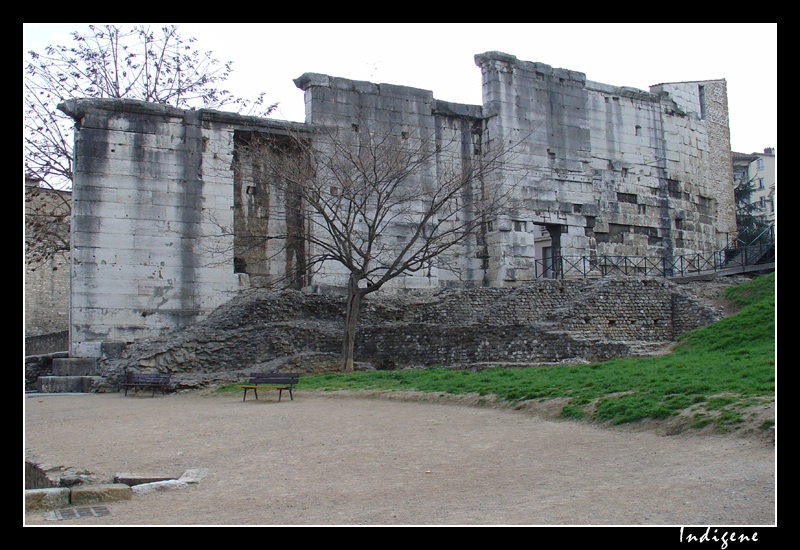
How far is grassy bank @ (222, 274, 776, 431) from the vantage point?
848cm

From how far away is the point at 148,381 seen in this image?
14820 mm

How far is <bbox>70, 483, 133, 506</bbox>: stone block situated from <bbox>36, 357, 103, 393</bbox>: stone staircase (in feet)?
35.9

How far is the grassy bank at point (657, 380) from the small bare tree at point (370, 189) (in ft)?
8.89

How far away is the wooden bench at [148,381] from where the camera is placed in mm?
14758

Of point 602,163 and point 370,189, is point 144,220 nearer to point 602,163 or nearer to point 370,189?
point 370,189

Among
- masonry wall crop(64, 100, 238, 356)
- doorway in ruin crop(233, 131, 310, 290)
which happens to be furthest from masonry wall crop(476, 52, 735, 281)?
masonry wall crop(64, 100, 238, 356)

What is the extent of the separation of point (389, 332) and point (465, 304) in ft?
9.87

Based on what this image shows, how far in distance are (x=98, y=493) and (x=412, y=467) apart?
2791 millimetres

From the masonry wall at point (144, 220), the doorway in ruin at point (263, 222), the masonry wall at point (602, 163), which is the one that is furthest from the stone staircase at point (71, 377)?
the masonry wall at point (602, 163)

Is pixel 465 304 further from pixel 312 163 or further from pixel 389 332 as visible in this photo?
pixel 312 163

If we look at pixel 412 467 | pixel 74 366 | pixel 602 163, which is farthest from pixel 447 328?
pixel 412 467

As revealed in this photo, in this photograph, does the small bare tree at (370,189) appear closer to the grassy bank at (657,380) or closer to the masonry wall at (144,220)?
the masonry wall at (144,220)

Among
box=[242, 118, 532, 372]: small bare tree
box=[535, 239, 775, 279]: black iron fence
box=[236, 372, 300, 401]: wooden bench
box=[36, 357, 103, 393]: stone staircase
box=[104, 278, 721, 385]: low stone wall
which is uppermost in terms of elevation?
box=[242, 118, 532, 372]: small bare tree

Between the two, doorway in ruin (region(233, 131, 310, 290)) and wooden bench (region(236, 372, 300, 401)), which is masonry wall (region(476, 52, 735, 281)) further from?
wooden bench (region(236, 372, 300, 401))
